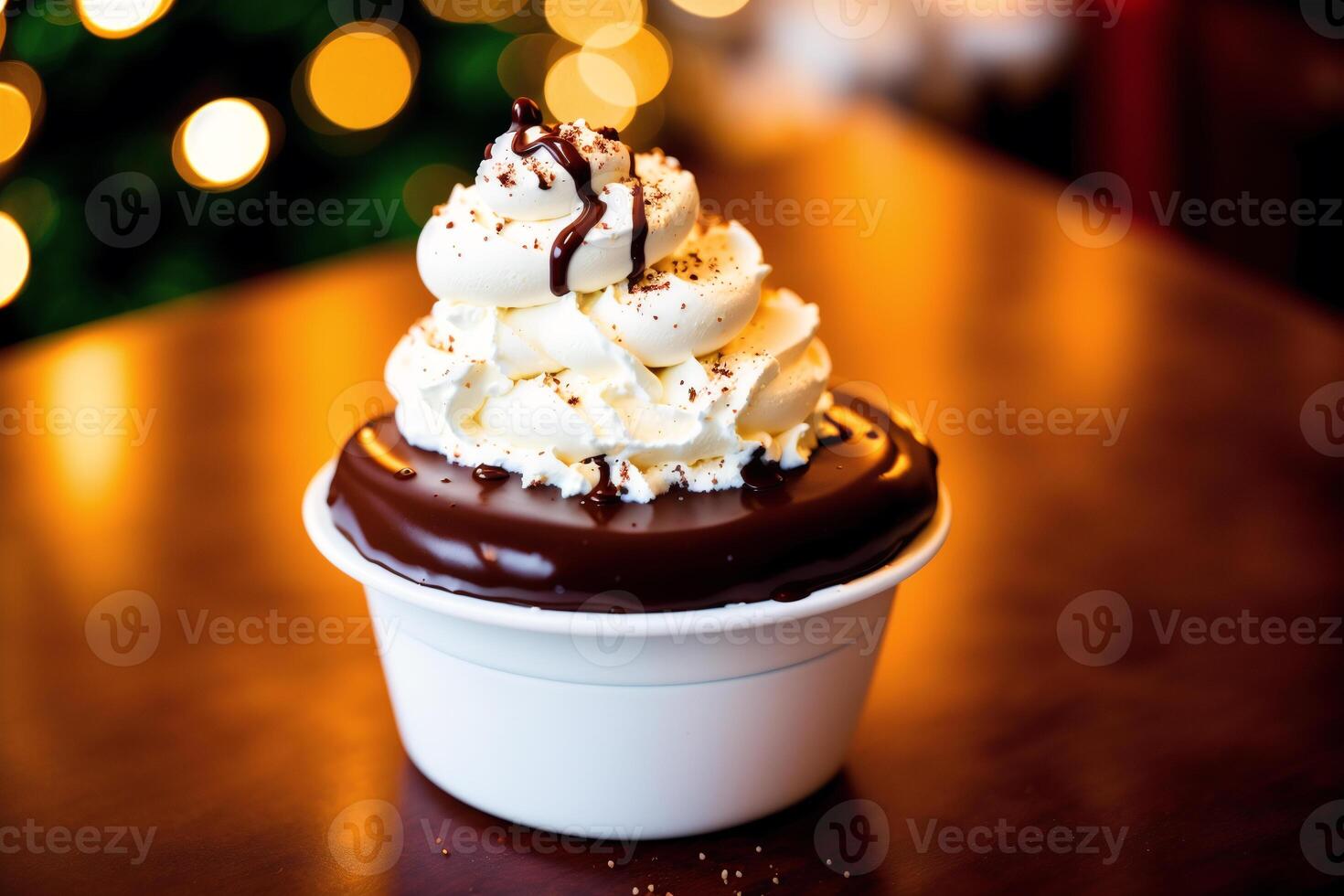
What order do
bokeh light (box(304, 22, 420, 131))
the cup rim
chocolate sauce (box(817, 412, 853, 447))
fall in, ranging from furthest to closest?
1. bokeh light (box(304, 22, 420, 131))
2. chocolate sauce (box(817, 412, 853, 447))
3. the cup rim

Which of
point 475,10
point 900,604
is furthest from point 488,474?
point 475,10

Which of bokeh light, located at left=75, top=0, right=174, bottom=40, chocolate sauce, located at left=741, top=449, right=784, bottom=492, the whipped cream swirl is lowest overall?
bokeh light, located at left=75, top=0, right=174, bottom=40

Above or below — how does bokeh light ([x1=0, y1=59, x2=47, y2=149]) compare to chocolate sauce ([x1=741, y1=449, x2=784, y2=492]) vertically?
below

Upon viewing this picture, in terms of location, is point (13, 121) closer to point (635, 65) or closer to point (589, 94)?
point (589, 94)

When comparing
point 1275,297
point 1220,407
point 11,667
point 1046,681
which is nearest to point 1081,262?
point 1275,297

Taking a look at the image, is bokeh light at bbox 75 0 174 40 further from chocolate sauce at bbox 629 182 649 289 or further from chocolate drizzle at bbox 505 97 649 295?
chocolate sauce at bbox 629 182 649 289

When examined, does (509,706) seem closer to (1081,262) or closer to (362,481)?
(362,481)

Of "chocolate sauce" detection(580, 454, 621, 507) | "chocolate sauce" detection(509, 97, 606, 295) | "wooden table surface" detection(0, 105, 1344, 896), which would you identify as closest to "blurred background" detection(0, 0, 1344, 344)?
"wooden table surface" detection(0, 105, 1344, 896)
